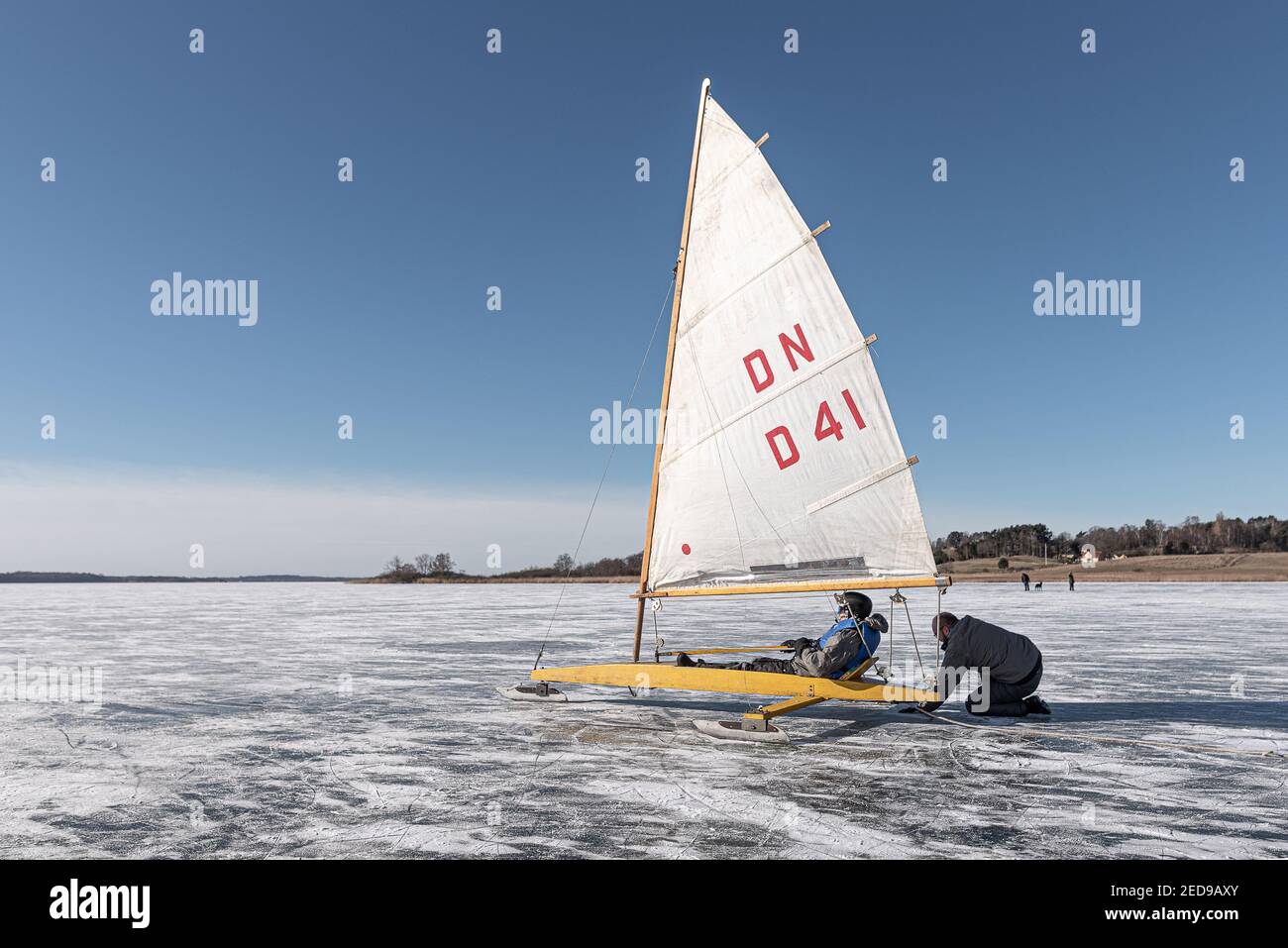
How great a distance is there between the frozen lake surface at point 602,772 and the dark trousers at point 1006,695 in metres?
0.18

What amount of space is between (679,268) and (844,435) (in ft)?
8.40

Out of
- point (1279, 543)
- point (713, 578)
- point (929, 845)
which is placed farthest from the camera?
point (1279, 543)

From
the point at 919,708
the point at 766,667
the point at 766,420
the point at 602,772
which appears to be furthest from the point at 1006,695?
the point at 602,772

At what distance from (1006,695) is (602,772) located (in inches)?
165

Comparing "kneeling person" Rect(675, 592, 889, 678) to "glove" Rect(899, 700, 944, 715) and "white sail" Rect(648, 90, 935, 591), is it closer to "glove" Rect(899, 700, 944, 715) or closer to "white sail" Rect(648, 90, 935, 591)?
"white sail" Rect(648, 90, 935, 591)

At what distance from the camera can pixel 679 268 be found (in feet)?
28.9

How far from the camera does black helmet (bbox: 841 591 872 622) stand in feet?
24.5

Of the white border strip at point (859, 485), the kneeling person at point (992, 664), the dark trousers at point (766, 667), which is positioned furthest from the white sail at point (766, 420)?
the dark trousers at point (766, 667)

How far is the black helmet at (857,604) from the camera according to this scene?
7.47 metres

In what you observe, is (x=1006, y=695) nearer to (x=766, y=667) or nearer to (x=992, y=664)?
(x=992, y=664)

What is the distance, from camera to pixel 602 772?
Answer: 600 cm

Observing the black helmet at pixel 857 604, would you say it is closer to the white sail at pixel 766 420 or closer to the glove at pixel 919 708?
the white sail at pixel 766 420
